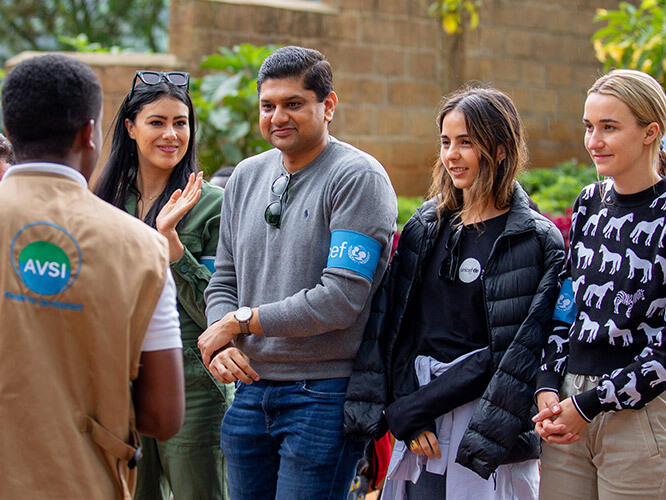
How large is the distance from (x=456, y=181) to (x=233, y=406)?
114 cm

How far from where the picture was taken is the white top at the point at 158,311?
189cm

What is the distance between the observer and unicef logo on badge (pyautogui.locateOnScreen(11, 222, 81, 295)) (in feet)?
5.93

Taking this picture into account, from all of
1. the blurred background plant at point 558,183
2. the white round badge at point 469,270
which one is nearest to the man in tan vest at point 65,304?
the white round badge at point 469,270

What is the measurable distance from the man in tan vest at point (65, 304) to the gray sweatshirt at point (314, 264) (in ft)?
2.60

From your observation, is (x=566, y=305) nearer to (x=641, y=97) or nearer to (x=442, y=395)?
(x=442, y=395)

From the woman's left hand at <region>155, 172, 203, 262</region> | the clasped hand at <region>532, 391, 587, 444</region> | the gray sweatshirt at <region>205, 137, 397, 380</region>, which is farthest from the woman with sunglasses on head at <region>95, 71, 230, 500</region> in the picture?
the clasped hand at <region>532, 391, 587, 444</region>

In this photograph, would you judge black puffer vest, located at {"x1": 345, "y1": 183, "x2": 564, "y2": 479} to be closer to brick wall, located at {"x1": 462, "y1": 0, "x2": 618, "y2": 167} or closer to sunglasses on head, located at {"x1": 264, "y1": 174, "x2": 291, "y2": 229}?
sunglasses on head, located at {"x1": 264, "y1": 174, "x2": 291, "y2": 229}

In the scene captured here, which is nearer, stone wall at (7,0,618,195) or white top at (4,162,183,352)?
white top at (4,162,183,352)

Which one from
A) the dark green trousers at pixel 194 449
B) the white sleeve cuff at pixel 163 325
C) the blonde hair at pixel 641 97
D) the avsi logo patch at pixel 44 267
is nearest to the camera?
the avsi logo patch at pixel 44 267

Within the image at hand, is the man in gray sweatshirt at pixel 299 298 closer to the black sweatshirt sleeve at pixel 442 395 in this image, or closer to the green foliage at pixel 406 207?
the black sweatshirt sleeve at pixel 442 395

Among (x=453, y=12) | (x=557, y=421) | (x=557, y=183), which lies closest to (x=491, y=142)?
(x=557, y=421)

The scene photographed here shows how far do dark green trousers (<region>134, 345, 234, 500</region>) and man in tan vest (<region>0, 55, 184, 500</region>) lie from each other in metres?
1.14

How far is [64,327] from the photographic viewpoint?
1827 millimetres

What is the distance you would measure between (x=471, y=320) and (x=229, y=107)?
5.51 metres
